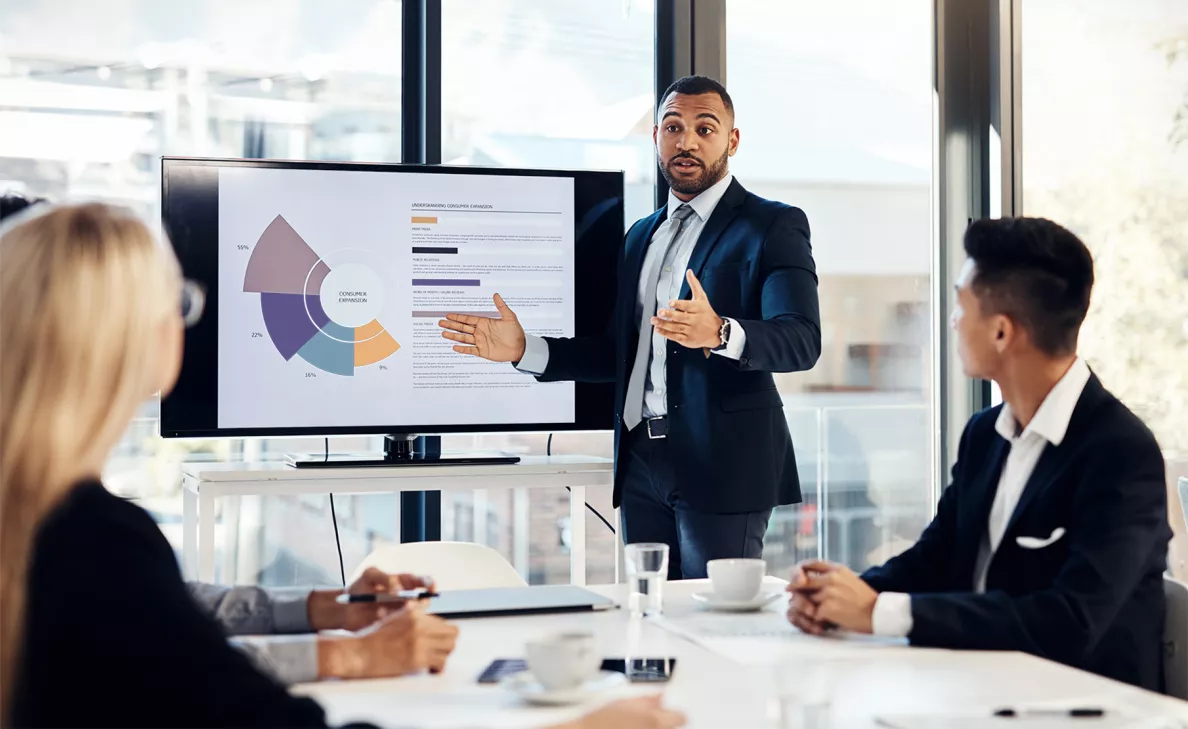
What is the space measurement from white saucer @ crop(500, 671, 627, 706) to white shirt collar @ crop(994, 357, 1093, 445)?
0.77 metres

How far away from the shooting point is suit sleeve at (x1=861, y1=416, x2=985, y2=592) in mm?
1979

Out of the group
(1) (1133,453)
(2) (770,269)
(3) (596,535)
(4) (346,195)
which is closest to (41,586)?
(1) (1133,453)

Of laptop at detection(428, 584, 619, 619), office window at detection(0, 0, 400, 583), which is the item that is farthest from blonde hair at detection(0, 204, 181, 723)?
office window at detection(0, 0, 400, 583)

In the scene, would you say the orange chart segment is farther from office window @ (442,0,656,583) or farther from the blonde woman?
the blonde woman

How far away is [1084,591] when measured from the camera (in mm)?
1626

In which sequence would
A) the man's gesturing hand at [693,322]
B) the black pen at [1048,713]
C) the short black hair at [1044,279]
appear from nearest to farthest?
1. the black pen at [1048,713]
2. the short black hair at [1044,279]
3. the man's gesturing hand at [693,322]

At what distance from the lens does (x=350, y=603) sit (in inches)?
68.3

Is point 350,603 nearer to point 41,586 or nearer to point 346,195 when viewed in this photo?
point 41,586

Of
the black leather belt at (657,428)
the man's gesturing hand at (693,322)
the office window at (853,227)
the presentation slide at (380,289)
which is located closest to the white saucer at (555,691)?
the man's gesturing hand at (693,322)

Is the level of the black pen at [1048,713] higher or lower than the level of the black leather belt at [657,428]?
lower

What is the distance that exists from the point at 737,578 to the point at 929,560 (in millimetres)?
345

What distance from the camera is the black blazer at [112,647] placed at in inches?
40.3

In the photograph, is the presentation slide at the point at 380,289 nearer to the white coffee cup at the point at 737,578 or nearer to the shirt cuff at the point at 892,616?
the white coffee cup at the point at 737,578

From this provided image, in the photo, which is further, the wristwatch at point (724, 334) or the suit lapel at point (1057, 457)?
the wristwatch at point (724, 334)
